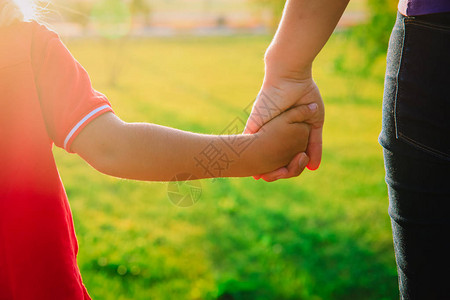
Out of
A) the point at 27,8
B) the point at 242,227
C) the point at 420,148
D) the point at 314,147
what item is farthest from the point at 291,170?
the point at 242,227

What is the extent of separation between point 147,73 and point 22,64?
12184 mm

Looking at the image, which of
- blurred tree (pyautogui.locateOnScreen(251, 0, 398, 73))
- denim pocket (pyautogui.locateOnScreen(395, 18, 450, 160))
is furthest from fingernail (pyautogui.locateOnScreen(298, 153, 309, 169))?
blurred tree (pyautogui.locateOnScreen(251, 0, 398, 73))

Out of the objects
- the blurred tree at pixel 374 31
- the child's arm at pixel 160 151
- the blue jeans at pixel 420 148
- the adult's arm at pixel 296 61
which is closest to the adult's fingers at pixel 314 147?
the adult's arm at pixel 296 61

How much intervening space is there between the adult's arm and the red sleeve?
2.37 ft

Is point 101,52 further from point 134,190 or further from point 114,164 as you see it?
point 114,164

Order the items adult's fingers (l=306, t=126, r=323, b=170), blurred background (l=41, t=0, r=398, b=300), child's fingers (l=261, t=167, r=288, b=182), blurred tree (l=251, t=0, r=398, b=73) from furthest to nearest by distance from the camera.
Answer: blurred tree (l=251, t=0, r=398, b=73)
blurred background (l=41, t=0, r=398, b=300)
adult's fingers (l=306, t=126, r=323, b=170)
child's fingers (l=261, t=167, r=288, b=182)

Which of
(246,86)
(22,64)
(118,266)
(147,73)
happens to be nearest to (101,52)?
(147,73)

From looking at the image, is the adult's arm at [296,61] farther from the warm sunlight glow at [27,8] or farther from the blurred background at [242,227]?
the warm sunlight glow at [27,8]

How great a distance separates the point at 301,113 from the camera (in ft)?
6.00

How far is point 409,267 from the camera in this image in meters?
1.49

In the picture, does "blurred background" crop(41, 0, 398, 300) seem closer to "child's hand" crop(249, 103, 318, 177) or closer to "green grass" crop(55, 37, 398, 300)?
"green grass" crop(55, 37, 398, 300)

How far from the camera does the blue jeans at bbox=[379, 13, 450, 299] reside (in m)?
1.33

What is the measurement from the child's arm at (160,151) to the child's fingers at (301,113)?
0.58ft

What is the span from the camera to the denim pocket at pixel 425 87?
131 centimetres
